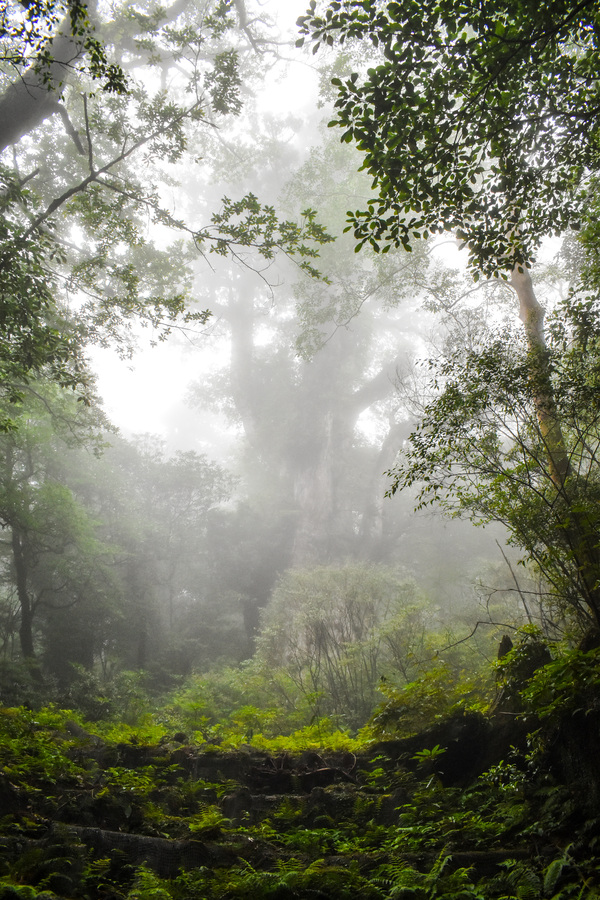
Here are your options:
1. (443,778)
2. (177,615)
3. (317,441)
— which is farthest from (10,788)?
(317,441)

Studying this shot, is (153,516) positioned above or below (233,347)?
below

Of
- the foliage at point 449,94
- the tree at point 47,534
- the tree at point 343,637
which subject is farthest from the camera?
the tree at point 47,534

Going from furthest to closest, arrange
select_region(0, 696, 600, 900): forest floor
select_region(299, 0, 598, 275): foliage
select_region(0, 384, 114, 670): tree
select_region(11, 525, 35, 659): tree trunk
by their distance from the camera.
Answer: select_region(11, 525, 35, 659): tree trunk → select_region(0, 384, 114, 670): tree → select_region(299, 0, 598, 275): foliage → select_region(0, 696, 600, 900): forest floor

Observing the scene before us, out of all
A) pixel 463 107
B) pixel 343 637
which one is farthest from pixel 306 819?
pixel 343 637

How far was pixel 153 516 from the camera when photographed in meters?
21.6

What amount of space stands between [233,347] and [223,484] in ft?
29.1

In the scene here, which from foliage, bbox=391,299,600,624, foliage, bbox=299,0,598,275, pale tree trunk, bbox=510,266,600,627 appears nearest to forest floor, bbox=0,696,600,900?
pale tree trunk, bbox=510,266,600,627

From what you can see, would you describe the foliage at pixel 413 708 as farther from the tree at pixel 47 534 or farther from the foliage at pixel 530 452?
the tree at pixel 47 534

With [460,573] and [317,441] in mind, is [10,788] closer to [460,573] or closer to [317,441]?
[460,573]

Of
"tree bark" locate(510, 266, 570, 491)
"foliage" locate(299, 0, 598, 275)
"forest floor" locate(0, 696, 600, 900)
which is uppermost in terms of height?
"foliage" locate(299, 0, 598, 275)

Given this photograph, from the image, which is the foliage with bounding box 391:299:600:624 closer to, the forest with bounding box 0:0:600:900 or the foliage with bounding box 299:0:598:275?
the forest with bounding box 0:0:600:900

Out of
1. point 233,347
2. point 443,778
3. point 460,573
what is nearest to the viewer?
point 443,778

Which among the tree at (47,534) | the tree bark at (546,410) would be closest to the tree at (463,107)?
the tree bark at (546,410)

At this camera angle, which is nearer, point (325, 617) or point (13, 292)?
point (13, 292)
